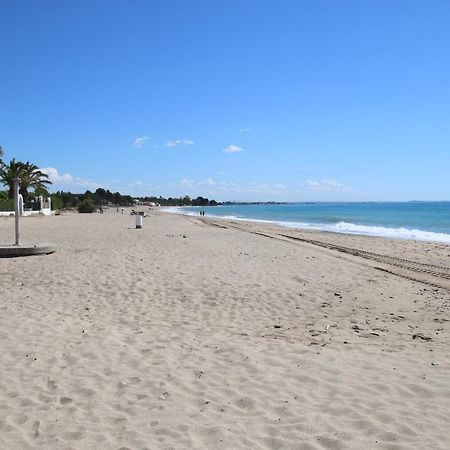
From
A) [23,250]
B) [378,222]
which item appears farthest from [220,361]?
[378,222]

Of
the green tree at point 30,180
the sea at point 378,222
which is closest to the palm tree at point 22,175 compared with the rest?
the green tree at point 30,180

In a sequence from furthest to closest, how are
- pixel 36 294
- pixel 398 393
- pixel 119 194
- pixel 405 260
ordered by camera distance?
pixel 119 194
pixel 405 260
pixel 36 294
pixel 398 393

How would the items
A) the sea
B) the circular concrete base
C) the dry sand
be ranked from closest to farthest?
1. the dry sand
2. the circular concrete base
3. the sea

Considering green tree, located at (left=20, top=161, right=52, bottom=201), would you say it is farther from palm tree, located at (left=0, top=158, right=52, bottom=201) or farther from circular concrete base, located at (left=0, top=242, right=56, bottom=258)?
circular concrete base, located at (left=0, top=242, right=56, bottom=258)

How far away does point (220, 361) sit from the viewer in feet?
16.2

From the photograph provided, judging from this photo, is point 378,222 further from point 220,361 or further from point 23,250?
point 220,361

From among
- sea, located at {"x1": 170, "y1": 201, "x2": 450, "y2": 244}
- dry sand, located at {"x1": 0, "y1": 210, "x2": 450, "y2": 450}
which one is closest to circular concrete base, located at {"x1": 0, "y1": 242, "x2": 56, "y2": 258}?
dry sand, located at {"x1": 0, "y1": 210, "x2": 450, "y2": 450}

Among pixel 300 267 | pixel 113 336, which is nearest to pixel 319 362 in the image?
pixel 113 336

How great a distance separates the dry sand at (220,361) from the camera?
340cm

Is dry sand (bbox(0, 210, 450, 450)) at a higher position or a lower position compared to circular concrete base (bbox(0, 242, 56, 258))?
lower

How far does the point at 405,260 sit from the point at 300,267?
5091 millimetres

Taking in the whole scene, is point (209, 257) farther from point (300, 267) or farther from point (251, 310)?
point (251, 310)

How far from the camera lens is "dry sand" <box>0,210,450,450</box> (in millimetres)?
3398

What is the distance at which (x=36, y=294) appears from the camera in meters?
8.18
